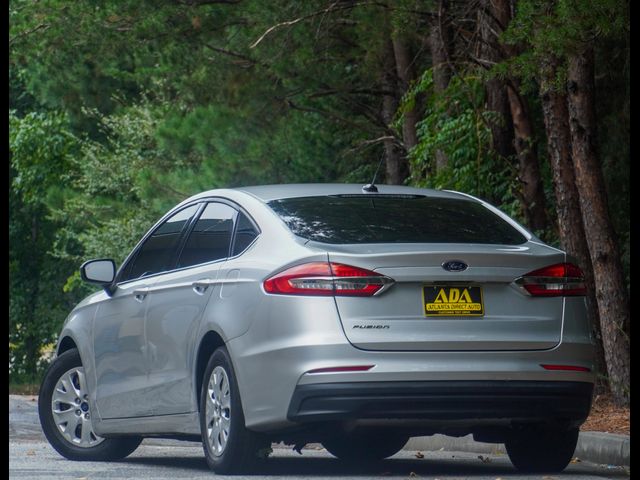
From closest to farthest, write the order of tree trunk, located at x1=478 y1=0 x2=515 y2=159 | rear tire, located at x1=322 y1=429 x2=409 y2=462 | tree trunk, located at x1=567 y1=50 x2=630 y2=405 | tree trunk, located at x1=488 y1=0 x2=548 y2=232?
rear tire, located at x1=322 y1=429 x2=409 y2=462 → tree trunk, located at x1=567 y1=50 x2=630 y2=405 → tree trunk, located at x1=478 y1=0 x2=515 y2=159 → tree trunk, located at x1=488 y1=0 x2=548 y2=232

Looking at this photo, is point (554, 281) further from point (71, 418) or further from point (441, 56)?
point (441, 56)

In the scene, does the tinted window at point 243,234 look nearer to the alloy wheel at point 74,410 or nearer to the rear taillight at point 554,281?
the rear taillight at point 554,281

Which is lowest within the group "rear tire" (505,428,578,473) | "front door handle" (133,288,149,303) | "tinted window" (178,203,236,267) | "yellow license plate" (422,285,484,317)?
"rear tire" (505,428,578,473)

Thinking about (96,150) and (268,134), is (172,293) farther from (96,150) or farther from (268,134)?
(96,150)

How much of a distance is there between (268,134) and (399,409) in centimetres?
1783

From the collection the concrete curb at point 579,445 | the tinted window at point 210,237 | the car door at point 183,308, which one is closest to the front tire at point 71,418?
the car door at point 183,308

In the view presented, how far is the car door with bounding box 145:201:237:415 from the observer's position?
8.48 m

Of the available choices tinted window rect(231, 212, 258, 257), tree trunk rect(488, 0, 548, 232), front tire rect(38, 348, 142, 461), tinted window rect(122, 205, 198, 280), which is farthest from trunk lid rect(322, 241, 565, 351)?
tree trunk rect(488, 0, 548, 232)

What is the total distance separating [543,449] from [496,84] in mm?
9341

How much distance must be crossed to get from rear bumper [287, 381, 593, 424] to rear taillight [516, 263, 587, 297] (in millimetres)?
472

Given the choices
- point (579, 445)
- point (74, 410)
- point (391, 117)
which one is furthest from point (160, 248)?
point (391, 117)

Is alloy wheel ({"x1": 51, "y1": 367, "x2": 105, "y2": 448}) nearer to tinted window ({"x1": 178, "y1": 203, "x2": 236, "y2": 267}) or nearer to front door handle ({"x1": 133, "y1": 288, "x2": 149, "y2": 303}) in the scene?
front door handle ({"x1": 133, "y1": 288, "x2": 149, "y2": 303})

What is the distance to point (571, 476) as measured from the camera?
830 centimetres

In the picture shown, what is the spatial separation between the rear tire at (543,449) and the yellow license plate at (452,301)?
104 centimetres
